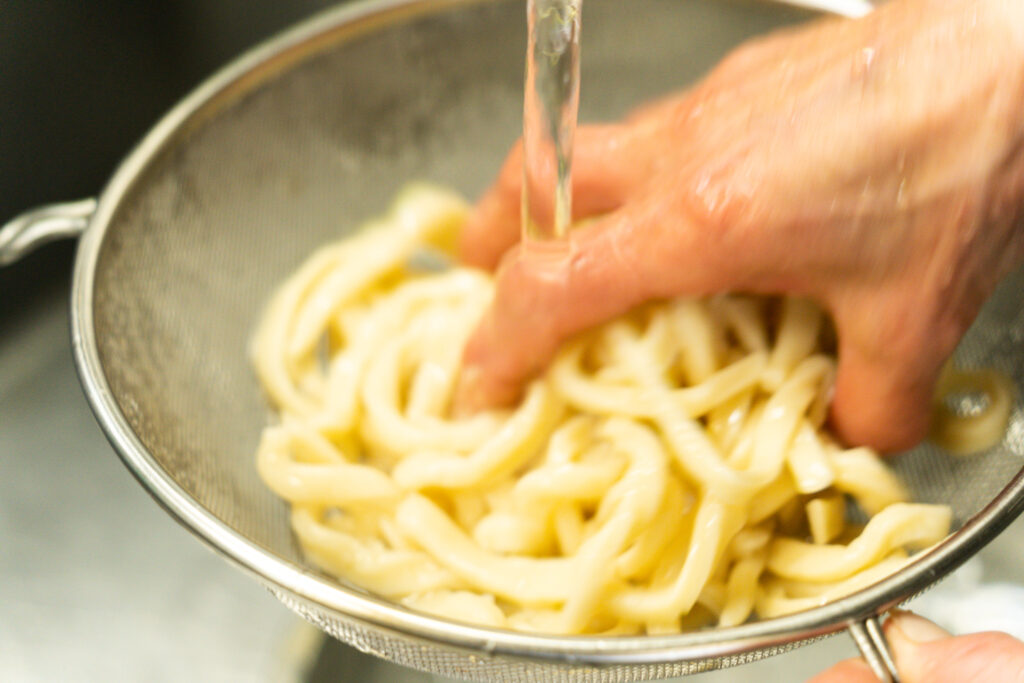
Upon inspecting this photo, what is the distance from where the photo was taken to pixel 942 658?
678 millimetres

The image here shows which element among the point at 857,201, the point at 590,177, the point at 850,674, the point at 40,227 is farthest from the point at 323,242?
the point at 850,674

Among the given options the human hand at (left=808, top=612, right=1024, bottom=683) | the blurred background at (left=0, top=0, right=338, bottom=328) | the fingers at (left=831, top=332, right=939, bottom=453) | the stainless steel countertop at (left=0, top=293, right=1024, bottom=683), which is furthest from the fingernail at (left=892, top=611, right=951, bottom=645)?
the blurred background at (left=0, top=0, right=338, bottom=328)

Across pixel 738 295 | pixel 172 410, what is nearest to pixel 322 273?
pixel 172 410

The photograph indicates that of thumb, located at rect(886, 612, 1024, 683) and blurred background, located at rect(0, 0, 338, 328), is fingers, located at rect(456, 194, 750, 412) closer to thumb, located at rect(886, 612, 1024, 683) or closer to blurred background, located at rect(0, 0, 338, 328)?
thumb, located at rect(886, 612, 1024, 683)

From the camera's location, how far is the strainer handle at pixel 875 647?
2.27ft

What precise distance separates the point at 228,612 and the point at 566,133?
0.77 m

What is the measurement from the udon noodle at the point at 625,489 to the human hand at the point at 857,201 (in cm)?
7

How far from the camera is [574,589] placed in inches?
33.1

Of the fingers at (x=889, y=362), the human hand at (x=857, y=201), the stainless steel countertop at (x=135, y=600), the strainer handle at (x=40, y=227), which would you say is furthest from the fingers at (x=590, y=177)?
the stainless steel countertop at (x=135, y=600)

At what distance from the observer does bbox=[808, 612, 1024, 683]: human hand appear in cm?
67

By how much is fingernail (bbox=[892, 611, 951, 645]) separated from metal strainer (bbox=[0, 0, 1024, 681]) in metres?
0.03

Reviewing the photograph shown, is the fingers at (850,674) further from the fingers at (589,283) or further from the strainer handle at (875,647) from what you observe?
the fingers at (589,283)

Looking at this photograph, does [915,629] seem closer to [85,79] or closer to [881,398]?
[881,398]

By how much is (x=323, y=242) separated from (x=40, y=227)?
404mm
